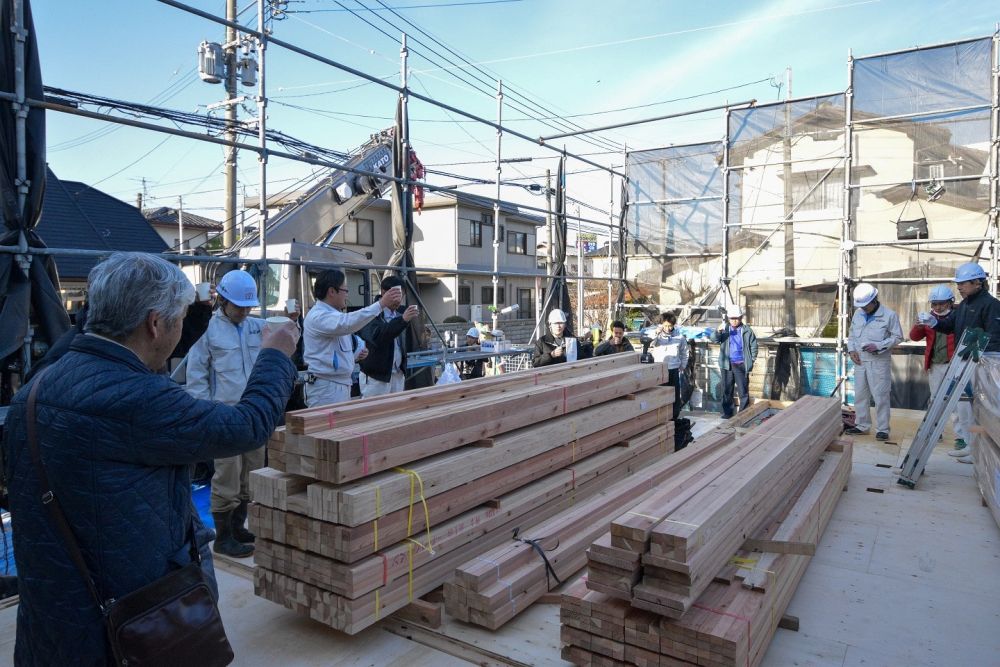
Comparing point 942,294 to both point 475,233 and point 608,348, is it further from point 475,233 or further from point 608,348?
point 475,233

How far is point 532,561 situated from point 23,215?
4.08 meters

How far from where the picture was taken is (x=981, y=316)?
251 inches

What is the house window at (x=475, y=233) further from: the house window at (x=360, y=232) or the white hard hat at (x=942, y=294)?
the white hard hat at (x=942, y=294)

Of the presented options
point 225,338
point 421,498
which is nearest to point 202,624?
point 421,498

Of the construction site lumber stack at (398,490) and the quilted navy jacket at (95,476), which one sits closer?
the quilted navy jacket at (95,476)

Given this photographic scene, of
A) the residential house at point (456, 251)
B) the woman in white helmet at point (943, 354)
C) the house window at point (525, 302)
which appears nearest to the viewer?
the woman in white helmet at point (943, 354)

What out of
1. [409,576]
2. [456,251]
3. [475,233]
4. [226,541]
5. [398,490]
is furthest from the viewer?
[475,233]

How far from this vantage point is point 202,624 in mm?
1733

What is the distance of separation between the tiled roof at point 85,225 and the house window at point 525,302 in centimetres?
1785

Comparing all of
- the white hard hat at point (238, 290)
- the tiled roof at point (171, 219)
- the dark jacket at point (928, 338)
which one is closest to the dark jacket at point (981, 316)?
the dark jacket at point (928, 338)

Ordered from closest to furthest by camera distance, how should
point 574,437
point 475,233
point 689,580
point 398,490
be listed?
point 689,580 → point 398,490 → point 574,437 → point 475,233

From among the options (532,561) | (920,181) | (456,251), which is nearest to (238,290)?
(532,561)

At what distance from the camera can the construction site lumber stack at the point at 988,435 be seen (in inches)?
185

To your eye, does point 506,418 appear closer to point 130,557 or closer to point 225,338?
point 225,338
